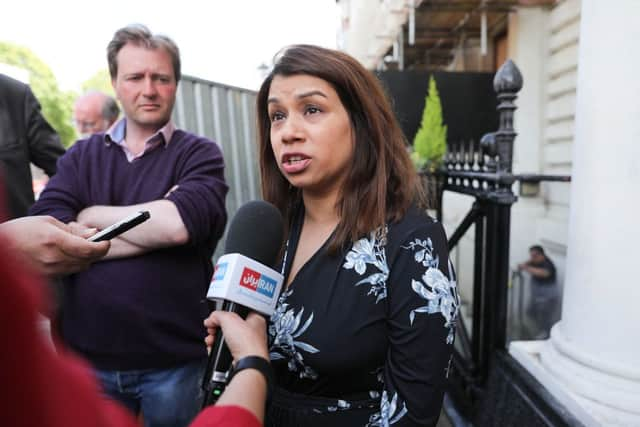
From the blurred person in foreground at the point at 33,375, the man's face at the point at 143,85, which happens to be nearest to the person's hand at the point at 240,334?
the blurred person in foreground at the point at 33,375

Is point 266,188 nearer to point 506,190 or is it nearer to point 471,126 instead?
point 506,190

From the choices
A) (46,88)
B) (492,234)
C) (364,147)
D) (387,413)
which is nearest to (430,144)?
(492,234)

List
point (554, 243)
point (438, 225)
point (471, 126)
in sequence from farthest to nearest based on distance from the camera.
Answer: point (471, 126) → point (554, 243) → point (438, 225)

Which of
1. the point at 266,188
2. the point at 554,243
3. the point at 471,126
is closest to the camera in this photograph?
the point at 266,188

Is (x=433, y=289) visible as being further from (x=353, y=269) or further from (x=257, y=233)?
(x=257, y=233)

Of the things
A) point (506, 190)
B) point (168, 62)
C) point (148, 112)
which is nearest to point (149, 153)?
point (148, 112)

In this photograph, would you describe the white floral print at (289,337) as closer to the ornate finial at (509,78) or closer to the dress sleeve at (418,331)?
the dress sleeve at (418,331)

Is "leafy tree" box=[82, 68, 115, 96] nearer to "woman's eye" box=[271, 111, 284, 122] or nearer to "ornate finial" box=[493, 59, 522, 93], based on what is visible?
"ornate finial" box=[493, 59, 522, 93]

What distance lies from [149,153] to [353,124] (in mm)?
1106

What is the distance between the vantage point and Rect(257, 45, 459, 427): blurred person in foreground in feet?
4.21

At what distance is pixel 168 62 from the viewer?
2.20m

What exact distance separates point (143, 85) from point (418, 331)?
5.47ft

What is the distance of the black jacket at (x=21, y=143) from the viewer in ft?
8.09

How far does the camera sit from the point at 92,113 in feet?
14.9
